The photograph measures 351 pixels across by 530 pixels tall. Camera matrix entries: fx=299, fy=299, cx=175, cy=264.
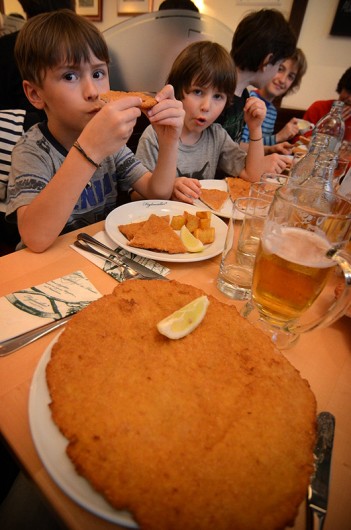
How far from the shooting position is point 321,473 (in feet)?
1.39

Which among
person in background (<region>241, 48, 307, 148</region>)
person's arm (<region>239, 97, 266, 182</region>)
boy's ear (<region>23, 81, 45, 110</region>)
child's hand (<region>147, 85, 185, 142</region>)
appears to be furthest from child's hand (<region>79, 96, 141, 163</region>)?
person in background (<region>241, 48, 307, 148</region>)

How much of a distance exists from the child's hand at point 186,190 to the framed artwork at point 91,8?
4864 millimetres

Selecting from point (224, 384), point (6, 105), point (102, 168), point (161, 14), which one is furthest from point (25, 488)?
point (161, 14)

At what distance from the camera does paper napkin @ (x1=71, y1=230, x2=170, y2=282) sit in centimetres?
79

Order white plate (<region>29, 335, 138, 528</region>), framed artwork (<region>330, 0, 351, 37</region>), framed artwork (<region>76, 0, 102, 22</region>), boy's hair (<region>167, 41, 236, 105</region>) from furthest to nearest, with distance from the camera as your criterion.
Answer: framed artwork (<region>76, 0, 102, 22</region>) < framed artwork (<region>330, 0, 351, 37</region>) < boy's hair (<region>167, 41, 236, 105</region>) < white plate (<region>29, 335, 138, 528</region>)

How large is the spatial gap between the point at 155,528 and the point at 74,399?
186 mm

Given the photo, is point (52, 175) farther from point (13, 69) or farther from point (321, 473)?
point (13, 69)

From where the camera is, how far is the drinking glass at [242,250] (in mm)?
776

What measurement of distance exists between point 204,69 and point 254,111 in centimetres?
35

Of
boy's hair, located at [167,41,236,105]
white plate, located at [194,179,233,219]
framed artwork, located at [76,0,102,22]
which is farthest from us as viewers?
framed artwork, located at [76,0,102,22]

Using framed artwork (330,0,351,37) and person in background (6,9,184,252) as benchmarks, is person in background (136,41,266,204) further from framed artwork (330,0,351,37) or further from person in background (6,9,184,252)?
framed artwork (330,0,351,37)

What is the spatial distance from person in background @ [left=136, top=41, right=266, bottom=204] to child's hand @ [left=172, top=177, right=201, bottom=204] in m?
0.20

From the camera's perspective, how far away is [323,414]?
500 mm

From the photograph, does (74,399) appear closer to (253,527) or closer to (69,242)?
(253,527)
